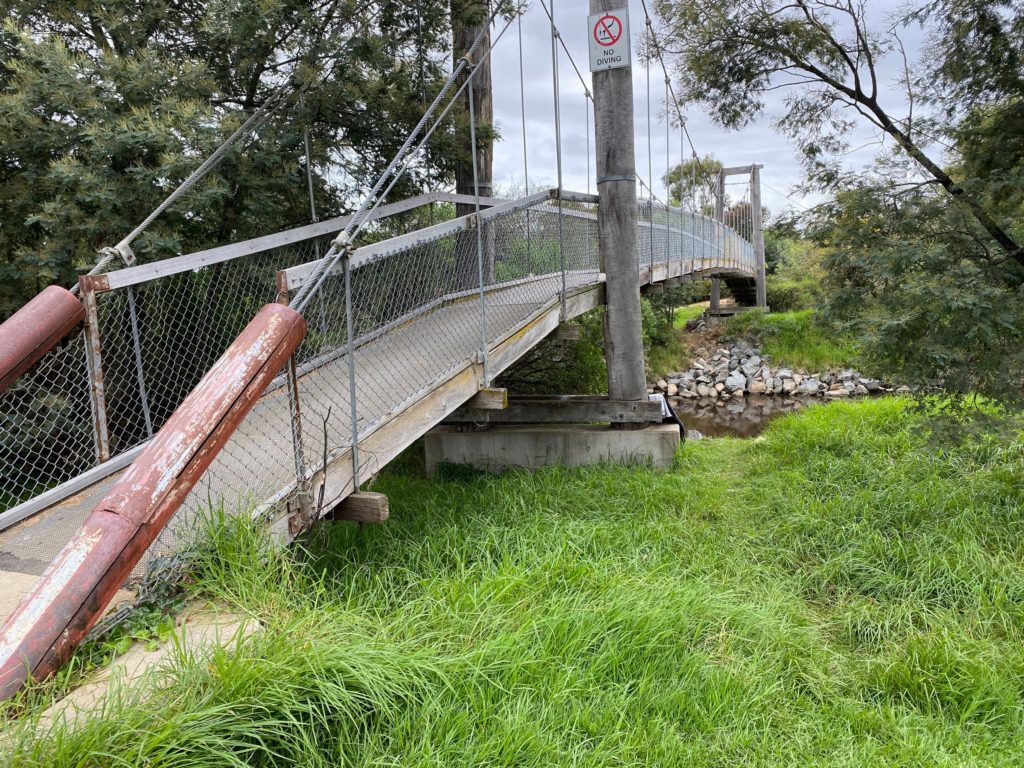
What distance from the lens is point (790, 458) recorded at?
16.0 ft

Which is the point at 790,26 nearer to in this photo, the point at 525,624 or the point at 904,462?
the point at 904,462

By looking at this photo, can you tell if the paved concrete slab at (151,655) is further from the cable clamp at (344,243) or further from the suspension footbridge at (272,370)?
the cable clamp at (344,243)

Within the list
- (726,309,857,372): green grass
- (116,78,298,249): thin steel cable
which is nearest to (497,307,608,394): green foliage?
(116,78,298,249): thin steel cable

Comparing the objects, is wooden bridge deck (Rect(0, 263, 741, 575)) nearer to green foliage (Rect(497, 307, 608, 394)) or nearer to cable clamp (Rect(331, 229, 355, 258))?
cable clamp (Rect(331, 229, 355, 258))

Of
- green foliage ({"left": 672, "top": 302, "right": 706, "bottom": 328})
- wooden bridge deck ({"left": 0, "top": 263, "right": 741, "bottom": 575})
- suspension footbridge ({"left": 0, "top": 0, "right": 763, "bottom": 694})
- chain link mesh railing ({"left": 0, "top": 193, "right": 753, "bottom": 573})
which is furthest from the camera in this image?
green foliage ({"left": 672, "top": 302, "right": 706, "bottom": 328})

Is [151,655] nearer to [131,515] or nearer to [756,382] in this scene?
[131,515]

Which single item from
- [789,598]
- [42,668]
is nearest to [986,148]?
[789,598]

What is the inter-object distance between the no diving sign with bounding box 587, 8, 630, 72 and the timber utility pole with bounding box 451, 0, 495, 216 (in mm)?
734

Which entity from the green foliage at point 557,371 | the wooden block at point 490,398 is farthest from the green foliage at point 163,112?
the green foliage at point 557,371

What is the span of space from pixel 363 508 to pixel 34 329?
3.82 ft

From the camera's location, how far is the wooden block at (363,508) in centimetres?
246

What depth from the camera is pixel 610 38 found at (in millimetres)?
4555

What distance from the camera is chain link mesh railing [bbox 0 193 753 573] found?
240 centimetres

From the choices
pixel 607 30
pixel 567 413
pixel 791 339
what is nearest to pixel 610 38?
pixel 607 30
